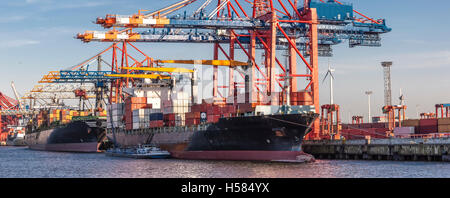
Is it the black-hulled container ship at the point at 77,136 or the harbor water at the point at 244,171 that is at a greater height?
the black-hulled container ship at the point at 77,136

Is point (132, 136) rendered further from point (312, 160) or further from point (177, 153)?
point (312, 160)

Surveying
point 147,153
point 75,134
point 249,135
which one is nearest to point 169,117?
point 147,153

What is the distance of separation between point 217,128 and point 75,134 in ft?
136

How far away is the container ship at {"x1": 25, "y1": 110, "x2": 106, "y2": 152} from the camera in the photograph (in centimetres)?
8775

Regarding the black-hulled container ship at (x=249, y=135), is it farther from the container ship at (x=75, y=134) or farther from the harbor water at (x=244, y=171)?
the container ship at (x=75, y=134)

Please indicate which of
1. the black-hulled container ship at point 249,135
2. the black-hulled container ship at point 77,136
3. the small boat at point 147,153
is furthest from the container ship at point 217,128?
the black-hulled container ship at point 77,136

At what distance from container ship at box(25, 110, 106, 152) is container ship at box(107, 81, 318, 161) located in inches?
571

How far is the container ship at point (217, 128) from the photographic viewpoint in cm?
5141

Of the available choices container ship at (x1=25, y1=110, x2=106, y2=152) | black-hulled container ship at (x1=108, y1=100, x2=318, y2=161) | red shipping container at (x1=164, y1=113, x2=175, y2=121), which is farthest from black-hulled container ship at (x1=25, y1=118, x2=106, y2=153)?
black-hulled container ship at (x1=108, y1=100, x2=318, y2=161)

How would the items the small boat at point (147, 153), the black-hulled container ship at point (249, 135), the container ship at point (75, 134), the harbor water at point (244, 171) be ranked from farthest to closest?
1. the container ship at point (75, 134)
2. the small boat at point (147, 153)
3. the black-hulled container ship at point (249, 135)
4. the harbor water at point (244, 171)

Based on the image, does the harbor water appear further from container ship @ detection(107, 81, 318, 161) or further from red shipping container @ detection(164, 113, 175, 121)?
red shipping container @ detection(164, 113, 175, 121)

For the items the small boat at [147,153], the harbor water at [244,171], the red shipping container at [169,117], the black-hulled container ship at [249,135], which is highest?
the red shipping container at [169,117]

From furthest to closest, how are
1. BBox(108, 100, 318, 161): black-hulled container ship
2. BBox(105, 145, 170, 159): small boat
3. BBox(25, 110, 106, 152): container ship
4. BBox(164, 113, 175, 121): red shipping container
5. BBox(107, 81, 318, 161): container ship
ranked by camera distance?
BBox(25, 110, 106, 152): container ship
BBox(164, 113, 175, 121): red shipping container
BBox(105, 145, 170, 159): small boat
BBox(107, 81, 318, 161): container ship
BBox(108, 100, 318, 161): black-hulled container ship

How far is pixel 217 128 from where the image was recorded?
5544cm
